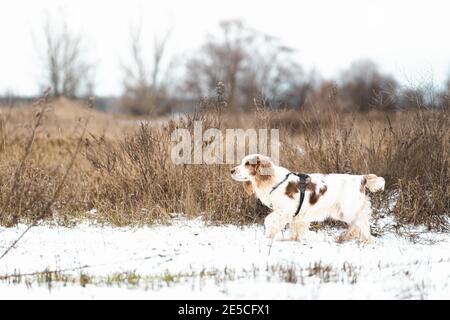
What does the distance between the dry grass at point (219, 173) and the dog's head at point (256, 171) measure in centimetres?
108

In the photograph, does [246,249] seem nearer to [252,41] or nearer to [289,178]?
[289,178]

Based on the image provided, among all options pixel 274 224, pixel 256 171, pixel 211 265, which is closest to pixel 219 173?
pixel 256 171

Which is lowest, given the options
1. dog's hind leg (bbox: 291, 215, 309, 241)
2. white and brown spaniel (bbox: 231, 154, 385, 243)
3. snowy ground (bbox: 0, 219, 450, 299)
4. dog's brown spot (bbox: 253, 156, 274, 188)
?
snowy ground (bbox: 0, 219, 450, 299)

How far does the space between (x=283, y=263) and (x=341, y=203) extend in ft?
4.53

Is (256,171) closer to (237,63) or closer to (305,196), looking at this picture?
(305,196)

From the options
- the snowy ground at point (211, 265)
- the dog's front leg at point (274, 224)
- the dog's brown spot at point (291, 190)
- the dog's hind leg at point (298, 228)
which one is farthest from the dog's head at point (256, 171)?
the snowy ground at point (211, 265)

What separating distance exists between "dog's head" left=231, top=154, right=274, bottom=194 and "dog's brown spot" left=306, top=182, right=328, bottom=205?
460mm

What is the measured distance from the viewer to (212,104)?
8703mm

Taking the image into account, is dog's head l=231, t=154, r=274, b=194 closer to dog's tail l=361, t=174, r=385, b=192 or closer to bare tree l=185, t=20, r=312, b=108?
dog's tail l=361, t=174, r=385, b=192

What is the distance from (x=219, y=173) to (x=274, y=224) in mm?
1802

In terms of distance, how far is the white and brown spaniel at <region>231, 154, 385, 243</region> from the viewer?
22.7ft

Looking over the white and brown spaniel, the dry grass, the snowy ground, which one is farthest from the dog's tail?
the dry grass

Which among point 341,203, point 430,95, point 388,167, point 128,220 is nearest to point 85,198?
point 128,220

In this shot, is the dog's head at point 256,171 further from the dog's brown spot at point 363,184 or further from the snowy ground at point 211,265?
the dog's brown spot at point 363,184
